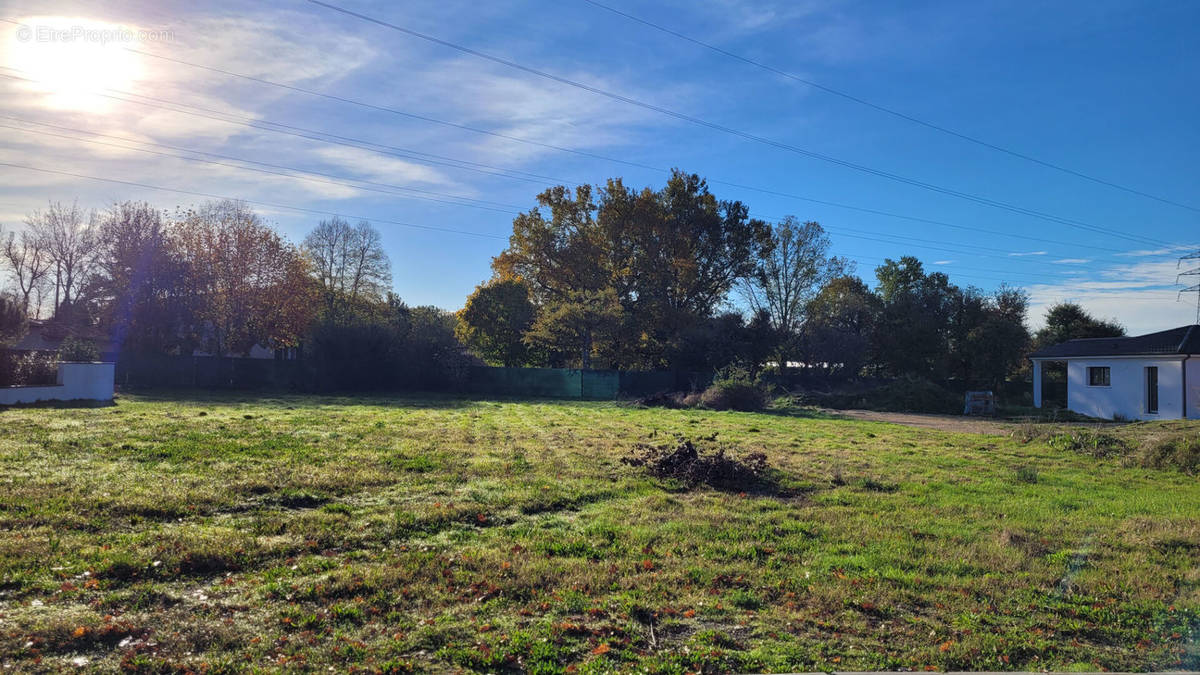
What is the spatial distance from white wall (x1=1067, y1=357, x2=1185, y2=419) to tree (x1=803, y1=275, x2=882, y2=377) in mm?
14182

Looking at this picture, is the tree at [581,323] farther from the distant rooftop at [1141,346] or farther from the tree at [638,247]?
the distant rooftop at [1141,346]

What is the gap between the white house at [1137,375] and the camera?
82.4 ft

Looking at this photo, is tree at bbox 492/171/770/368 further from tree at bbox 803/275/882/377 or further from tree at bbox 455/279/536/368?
tree at bbox 803/275/882/377

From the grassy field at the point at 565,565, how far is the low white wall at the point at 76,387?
12519mm

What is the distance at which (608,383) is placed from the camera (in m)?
35.2

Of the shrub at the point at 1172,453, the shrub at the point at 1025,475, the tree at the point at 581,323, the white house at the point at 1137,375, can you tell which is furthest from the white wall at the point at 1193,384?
the tree at the point at 581,323

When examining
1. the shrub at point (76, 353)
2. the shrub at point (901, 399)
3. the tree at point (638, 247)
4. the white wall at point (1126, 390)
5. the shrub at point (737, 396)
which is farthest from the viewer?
the tree at point (638, 247)

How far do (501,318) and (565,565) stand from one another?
40014mm

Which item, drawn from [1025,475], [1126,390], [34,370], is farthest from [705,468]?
[1126,390]

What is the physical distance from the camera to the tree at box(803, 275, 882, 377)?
43469mm

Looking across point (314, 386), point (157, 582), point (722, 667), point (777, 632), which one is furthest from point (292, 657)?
point (314, 386)

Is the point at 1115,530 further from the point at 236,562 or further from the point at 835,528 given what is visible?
the point at 236,562

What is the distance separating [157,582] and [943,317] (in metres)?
52.7

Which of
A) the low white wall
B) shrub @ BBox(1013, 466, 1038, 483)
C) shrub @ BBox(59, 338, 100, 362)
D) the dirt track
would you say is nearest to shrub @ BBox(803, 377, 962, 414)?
the dirt track
